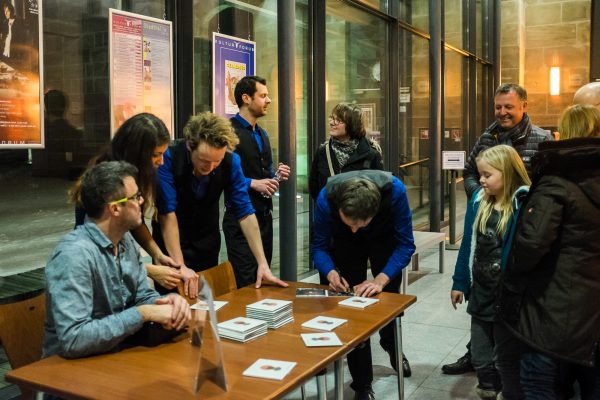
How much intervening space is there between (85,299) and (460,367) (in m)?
2.72

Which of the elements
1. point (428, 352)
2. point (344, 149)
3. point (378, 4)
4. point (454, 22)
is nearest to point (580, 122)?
point (344, 149)

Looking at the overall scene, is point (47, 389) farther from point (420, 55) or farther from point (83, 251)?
point (420, 55)

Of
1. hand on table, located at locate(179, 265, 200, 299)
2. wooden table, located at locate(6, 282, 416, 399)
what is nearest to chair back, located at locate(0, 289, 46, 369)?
wooden table, located at locate(6, 282, 416, 399)

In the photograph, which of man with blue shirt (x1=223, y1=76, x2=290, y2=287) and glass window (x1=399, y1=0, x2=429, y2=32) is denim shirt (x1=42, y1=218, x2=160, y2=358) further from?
glass window (x1=399, y1=0, x2=429, y2=32)

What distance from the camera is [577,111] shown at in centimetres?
307

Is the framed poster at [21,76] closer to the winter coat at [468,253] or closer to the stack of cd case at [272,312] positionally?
the stack of cd case at [272,312]

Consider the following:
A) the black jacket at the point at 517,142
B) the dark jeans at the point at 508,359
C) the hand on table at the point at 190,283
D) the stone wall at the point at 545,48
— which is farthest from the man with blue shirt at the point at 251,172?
the stone wall at the point at 545,48

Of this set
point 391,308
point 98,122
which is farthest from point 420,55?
point 391,308

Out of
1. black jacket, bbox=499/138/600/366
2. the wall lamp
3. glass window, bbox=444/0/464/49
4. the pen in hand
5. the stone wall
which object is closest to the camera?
black jacket, bbox=499/138/600/366

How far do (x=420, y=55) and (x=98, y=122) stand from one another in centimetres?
655

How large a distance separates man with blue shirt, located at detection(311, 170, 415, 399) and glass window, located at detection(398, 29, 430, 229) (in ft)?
18.1

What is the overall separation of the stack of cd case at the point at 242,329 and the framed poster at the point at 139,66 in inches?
80.5

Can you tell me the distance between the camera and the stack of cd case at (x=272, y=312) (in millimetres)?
2678

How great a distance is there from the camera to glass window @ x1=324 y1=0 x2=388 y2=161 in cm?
724
